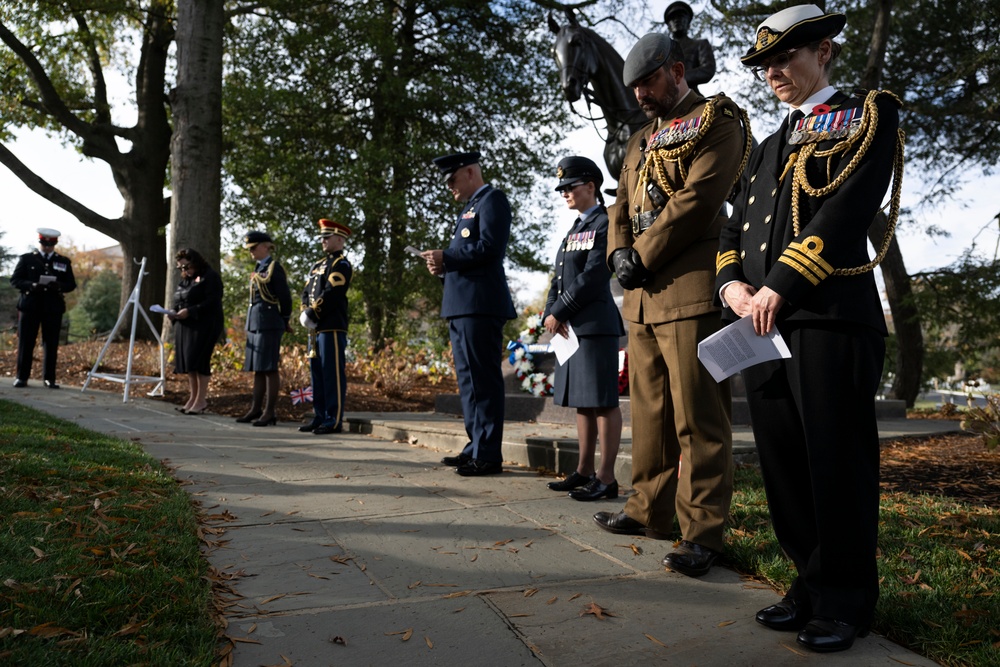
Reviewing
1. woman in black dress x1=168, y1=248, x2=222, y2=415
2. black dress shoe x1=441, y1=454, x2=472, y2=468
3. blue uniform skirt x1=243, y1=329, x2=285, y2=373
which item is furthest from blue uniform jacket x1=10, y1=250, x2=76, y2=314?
black dress shoe x1=441, y1=454, x2=472, y2=468

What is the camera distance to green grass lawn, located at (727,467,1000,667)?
7.88 ft

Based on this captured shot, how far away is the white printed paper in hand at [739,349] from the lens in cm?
255

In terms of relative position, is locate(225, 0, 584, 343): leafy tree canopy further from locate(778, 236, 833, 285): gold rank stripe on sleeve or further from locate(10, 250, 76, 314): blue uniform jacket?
locate(778, 236, 833, 285): gold rank stripe on sleeve

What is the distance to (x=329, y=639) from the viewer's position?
240 centimetres

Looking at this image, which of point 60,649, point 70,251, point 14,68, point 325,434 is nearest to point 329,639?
point 60,649

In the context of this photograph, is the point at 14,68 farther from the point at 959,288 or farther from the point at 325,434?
the point at 959,288

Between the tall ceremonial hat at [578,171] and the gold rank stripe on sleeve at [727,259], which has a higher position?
the tall ceremonial hat at [578,171]

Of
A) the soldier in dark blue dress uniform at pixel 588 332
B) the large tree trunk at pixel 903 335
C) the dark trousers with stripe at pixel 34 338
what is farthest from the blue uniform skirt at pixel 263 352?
the large tree trunk at pixel 903 335

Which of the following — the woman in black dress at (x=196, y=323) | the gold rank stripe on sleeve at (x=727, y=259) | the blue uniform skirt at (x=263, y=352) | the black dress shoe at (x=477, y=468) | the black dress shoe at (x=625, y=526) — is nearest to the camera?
the gold rank stripe on sleeve at (x=727, y=259)

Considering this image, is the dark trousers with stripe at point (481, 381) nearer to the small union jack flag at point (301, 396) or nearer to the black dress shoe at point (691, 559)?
the black dress shoe at point (691, 559)

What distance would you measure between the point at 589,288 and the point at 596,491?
117 cm

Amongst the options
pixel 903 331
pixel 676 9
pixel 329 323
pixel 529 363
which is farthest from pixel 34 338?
pixel 903 331

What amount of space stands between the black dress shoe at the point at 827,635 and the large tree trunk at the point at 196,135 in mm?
11337

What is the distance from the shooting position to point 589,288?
15.0 feet
